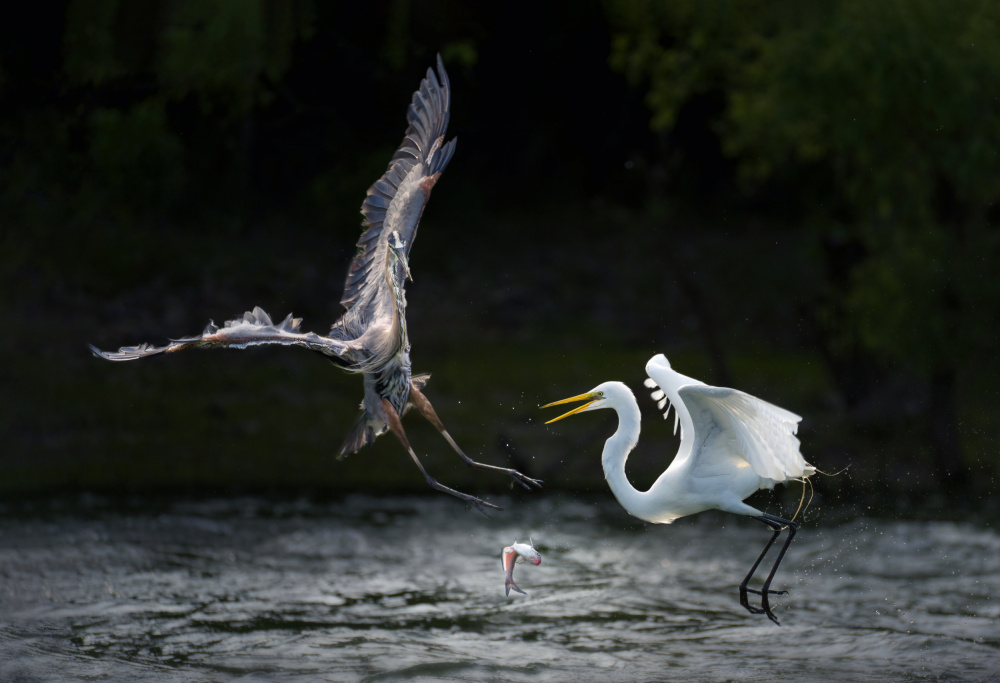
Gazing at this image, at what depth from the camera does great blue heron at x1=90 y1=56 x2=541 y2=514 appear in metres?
8.12

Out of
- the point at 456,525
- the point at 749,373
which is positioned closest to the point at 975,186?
the point at 749,373

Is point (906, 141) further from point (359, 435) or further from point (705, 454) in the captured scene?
point (359, 435)

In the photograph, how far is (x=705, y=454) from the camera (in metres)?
7.54

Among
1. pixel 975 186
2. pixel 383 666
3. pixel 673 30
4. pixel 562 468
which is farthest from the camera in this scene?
pixel 673 30

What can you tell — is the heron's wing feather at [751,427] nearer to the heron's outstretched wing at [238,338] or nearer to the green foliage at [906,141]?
the heron's outstretched wing at [238,338]

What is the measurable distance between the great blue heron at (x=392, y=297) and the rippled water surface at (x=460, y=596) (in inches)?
72.0

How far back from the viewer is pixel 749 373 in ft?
59.2

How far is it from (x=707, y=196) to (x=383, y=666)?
13.8m

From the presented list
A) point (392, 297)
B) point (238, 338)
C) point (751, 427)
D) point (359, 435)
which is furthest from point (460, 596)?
point (238, 338)

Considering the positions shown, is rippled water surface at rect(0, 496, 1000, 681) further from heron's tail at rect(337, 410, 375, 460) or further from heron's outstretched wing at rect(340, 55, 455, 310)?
heron's outstretched wing at rect(340, 55, 455, 310)

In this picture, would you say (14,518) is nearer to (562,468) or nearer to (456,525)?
(456,525)

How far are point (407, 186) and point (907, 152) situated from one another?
314 inches

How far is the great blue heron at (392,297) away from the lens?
8117mm

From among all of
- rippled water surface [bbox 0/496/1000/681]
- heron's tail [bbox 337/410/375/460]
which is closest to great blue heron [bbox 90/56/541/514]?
heron's tail [bbox 337/410/375/460]
